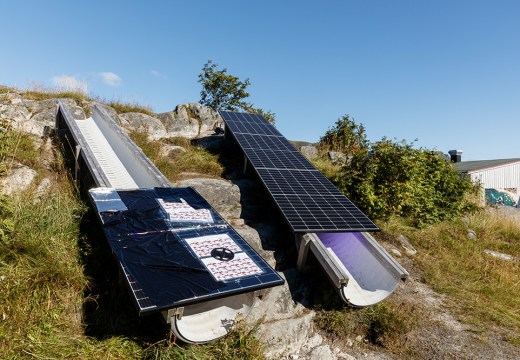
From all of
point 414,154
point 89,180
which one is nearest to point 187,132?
point 89,180

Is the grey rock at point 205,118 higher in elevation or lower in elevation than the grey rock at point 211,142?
higher

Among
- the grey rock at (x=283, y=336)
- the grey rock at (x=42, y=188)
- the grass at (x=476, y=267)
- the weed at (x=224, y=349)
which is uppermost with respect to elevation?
the grey rock at (x=42, y=188)

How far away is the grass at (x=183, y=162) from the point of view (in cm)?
810

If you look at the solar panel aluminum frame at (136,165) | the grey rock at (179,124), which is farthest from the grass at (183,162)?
the grey rock at (179,124)

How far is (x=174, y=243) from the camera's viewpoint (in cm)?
382

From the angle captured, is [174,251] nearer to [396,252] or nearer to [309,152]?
[396,252]

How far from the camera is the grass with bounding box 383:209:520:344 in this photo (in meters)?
4.74

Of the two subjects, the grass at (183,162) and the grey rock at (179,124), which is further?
the grey rock at (179,124)

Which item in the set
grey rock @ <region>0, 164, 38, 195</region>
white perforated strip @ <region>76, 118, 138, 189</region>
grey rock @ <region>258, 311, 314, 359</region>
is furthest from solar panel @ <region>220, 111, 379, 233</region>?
grey rock @ <region>0, 164, 38, 195</region>

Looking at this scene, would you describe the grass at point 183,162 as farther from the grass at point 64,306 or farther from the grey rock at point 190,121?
the grass at point 64,306

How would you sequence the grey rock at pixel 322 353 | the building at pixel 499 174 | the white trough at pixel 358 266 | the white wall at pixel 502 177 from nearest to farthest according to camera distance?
the grey rock at pixel 322 353 < the white trough at pixel 358 266 < the building at pixel 499 174 < the white wall at pixel 502 177

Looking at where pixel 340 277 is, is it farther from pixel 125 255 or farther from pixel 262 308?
pixel 125 255

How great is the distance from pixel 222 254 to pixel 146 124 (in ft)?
30.6

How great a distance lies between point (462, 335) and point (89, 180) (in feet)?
21.3
